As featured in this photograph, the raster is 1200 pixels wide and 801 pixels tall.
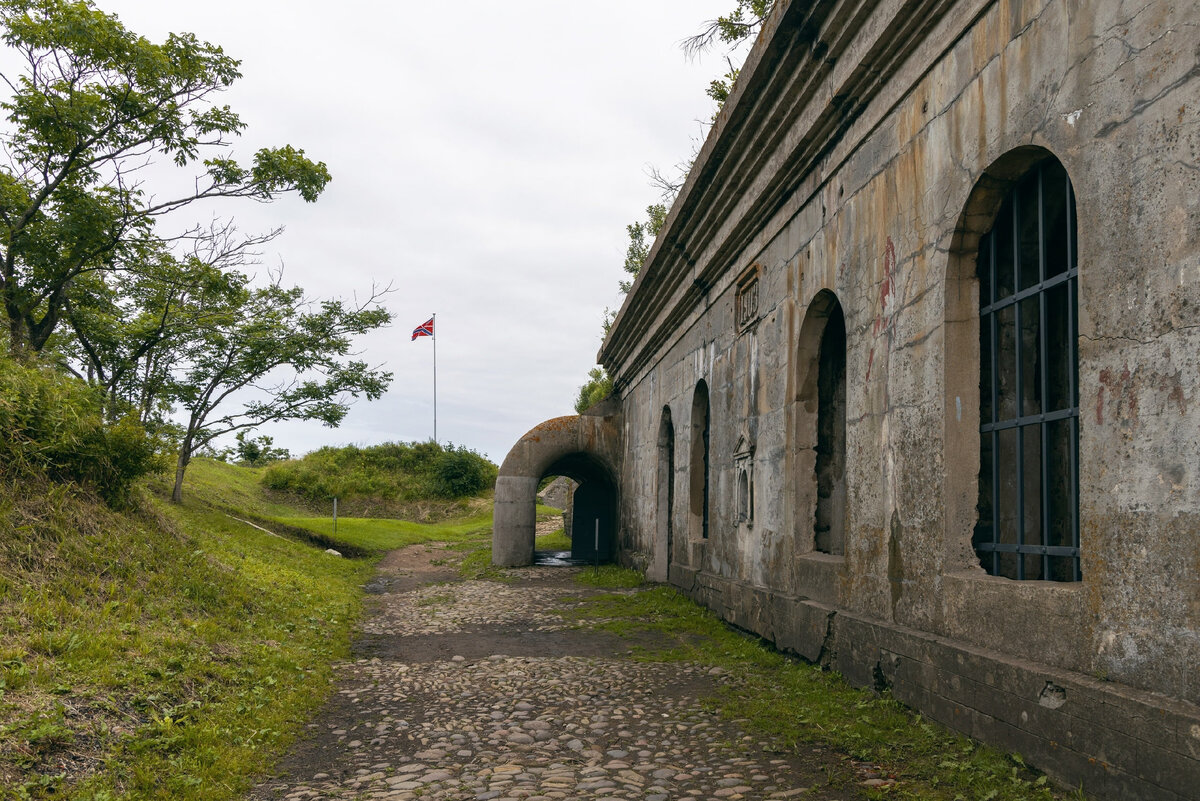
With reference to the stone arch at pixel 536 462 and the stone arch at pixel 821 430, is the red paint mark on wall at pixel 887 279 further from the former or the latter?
→ the stone arch at pixel 536 462

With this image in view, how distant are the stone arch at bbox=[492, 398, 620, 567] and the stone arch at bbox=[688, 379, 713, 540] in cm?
538

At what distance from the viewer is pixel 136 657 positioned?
204 inches

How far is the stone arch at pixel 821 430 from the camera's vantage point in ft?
23.7

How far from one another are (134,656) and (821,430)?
5.39m

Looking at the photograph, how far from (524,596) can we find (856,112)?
825 centimetres

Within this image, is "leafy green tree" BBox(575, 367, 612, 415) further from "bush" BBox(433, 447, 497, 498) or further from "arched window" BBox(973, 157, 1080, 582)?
"arched window" BBox(973, 157, 1080, 582)

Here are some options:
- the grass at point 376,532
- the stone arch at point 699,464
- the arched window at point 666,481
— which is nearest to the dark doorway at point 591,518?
the grass at point 376,532

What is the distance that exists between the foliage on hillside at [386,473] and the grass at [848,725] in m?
28.4

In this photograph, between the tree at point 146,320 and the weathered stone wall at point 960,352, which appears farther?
the tree at point 146,320


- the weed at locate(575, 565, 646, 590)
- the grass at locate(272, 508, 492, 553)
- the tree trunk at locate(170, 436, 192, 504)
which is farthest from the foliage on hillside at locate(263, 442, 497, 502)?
the weed at locate(575, 565, 646, 590)

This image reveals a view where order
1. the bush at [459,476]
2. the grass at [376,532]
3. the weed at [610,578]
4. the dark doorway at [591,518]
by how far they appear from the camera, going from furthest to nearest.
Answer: the bush at [459,476]
the dark doorway at [591,518]
the grass at [376,532]
the weed at [610,578]

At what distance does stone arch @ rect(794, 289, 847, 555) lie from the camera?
7219 millimetres

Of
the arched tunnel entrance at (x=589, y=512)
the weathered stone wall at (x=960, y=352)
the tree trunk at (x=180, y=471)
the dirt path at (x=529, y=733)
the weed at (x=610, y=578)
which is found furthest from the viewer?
the arched tunnel entrance at (x=589, y=512)

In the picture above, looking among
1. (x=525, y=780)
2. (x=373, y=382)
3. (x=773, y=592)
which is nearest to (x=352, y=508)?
(x=373, y=382)
